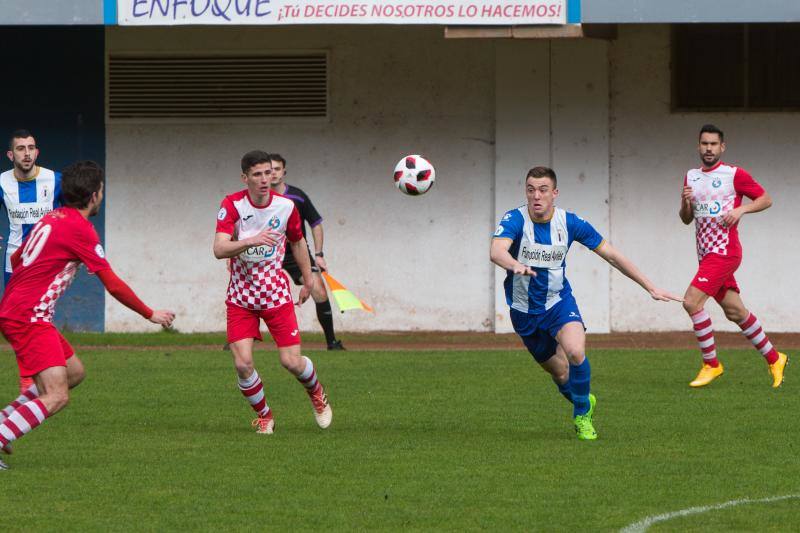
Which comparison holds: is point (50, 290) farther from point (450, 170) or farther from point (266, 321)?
point (450, 170)

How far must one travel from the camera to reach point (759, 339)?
12.0 meters

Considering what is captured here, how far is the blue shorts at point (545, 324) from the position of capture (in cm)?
898

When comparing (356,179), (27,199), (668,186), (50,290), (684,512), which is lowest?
(684,512)

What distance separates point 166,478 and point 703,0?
9.67m

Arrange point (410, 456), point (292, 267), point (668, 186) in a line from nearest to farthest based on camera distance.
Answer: point (410, 456) < point (292, 267) < point (668, 186)

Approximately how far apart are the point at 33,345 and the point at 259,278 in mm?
1870

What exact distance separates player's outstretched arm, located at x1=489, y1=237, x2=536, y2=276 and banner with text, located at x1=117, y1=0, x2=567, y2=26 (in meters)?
6.94

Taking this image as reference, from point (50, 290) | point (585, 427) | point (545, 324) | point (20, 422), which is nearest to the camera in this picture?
point (20, 422)

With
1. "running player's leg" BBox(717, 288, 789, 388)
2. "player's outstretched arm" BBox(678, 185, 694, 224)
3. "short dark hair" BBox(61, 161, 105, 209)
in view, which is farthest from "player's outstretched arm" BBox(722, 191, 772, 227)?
"short dark hair" BBox(61, 161, 105, 209)

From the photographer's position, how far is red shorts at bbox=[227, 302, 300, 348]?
30.2 ft

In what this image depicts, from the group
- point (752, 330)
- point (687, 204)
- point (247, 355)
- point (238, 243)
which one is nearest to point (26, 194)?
point (247, 355)

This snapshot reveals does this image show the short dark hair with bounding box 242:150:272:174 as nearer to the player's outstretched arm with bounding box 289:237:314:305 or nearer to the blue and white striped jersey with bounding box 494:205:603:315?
the player's outstretched arm with bounding box 289:237:314:305

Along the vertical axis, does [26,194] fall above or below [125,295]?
above

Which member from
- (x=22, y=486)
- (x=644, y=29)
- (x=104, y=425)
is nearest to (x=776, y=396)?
(x=104, y=425)
